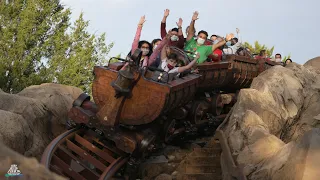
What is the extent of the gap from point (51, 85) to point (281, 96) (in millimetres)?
5086

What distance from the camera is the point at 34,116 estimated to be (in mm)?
6809

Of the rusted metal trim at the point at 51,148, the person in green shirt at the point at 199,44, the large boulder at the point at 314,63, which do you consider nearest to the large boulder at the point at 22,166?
the rusted metal trim at the point at 51,148

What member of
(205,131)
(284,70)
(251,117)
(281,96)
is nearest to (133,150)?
(251,117)

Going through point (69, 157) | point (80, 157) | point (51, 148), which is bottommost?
point (80, 157)

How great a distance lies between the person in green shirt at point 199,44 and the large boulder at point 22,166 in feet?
18.0

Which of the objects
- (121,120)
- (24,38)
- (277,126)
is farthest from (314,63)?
(24,38)

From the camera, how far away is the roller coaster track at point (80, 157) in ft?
17.4

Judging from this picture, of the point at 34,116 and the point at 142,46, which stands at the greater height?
the point at 142,46

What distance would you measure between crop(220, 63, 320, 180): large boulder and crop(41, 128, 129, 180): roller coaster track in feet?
5.92

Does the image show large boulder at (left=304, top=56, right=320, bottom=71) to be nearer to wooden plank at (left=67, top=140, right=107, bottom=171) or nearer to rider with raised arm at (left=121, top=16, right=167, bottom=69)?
rider with raised arm at (left=121, top=16, right=167, bottom=69)

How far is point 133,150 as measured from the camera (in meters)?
5.63

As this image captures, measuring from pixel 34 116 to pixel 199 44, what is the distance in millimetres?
3639

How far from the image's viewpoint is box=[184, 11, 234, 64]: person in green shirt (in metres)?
7.87

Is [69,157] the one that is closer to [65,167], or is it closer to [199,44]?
[65,167]
